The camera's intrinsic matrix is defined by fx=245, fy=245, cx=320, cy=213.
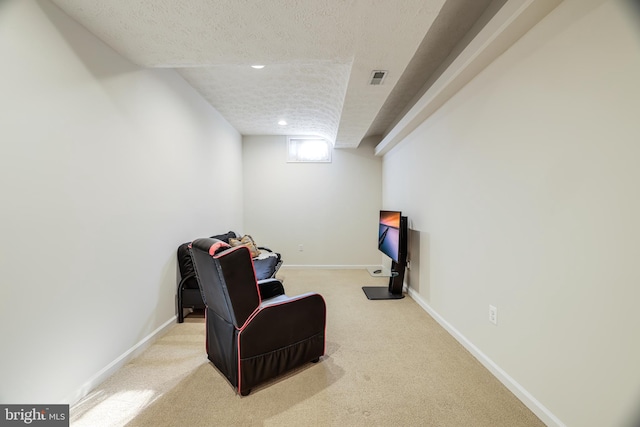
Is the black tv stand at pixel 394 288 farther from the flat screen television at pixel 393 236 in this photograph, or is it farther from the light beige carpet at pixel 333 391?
the light beige carpet at pixel 333 391

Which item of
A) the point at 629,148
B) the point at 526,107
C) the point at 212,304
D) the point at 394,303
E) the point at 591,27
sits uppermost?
the point at 591,27

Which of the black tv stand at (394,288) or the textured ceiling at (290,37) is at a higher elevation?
the textured ceiling at (290,37)

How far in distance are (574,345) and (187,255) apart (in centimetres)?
301

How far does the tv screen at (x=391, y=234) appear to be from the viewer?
3.21m

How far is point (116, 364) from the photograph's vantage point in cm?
182

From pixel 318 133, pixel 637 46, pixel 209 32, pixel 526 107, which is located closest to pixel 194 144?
pixel 209 32

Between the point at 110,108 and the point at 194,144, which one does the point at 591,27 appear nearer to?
the point at 110,108

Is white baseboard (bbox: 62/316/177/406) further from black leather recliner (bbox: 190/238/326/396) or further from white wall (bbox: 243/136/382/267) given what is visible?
white wall (bbox: 243/136/382/267)

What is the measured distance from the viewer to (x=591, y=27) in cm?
115

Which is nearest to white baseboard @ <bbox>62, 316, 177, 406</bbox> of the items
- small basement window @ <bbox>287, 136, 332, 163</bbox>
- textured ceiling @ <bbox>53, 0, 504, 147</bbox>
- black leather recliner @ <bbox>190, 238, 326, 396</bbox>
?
black leather recliner @ <bbox>190, 238, 326, 396</bbox>

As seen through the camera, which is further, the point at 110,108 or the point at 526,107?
the point at 110,108

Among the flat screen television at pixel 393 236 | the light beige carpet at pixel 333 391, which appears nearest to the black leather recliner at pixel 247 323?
the light beige carpet at pixel 333 391

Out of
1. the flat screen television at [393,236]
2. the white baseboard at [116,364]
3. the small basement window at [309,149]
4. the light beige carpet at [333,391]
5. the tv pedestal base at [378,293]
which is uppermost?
the small basement window at [309,149]

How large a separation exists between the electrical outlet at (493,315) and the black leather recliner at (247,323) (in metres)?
1.26
